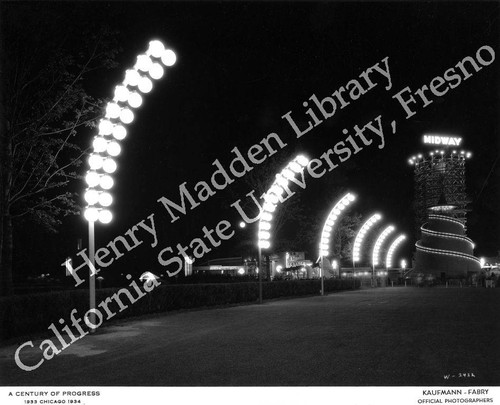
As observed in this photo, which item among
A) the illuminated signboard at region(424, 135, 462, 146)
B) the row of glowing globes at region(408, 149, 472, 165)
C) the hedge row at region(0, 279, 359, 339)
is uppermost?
the illuminated signboard at region(424, 135, 462, 146)

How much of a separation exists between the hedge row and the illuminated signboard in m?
51.4

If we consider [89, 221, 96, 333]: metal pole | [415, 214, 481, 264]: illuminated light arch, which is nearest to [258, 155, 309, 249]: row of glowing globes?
[89, 221, 96, 333]: metal pole

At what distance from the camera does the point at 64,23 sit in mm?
15203

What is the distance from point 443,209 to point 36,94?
64378 millimetres

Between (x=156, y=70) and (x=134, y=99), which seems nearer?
(x=156, y=70)

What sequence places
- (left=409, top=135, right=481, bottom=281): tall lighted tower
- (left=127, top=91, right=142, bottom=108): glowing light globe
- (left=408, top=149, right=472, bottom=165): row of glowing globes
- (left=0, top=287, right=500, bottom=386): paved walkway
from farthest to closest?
1. (left=408, top=149, right=472, bottom=165): row of glowing globes
2. (left=409, top=135, right=481, bottom=281): tall lighted tower
3. (left=127, top=91, right=142, bottom=108): glowing light globe
4. (left=0, top=287, right=500, bottom=386): paved walkway

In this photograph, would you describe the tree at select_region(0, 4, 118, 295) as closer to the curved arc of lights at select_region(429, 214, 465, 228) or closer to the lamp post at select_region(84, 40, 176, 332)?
the lamp post at select_region(84, 40, 176, 332)

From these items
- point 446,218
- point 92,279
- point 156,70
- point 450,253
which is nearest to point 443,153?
point 446,218

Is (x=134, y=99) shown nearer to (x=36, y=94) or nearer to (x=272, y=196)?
(x=36, y=94)

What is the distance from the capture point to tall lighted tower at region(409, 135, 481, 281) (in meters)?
71.9

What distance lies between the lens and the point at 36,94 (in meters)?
15.5

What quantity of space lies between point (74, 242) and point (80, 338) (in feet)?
65.8
